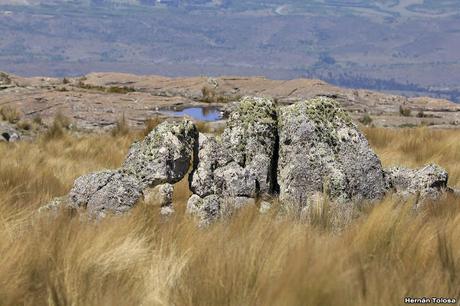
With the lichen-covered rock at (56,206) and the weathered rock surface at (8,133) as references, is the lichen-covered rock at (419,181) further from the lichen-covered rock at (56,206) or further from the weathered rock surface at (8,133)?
the weathered rock surface at (8,133)

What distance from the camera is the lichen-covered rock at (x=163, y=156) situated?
22.2ft

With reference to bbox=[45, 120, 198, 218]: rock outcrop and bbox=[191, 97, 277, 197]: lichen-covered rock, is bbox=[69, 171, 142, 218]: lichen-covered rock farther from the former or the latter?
bbox=[191, 97, 277, 197]: lichen-covered rock

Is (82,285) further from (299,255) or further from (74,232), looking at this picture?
(299,255)

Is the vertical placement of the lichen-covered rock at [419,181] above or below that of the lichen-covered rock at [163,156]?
below

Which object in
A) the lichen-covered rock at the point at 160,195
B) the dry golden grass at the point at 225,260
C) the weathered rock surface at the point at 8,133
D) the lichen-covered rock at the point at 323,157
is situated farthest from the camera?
the weathered rock surface at the point at 8,133

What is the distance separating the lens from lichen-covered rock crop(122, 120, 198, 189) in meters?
6.77

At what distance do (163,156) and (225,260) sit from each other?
2907 millimetres

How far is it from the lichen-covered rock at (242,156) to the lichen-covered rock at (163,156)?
19 cm

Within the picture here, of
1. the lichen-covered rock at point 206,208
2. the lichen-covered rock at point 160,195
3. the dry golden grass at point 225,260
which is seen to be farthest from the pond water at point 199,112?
the dry golden grass at point 225,260

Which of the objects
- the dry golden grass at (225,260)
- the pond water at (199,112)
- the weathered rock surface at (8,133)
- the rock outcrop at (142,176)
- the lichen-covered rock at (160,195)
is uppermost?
the dry golden grass at (225,260)

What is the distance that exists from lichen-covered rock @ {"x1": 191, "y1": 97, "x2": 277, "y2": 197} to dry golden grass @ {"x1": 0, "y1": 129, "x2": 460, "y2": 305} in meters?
0.90

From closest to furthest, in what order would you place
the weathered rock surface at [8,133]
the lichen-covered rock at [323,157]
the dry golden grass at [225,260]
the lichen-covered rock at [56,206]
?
1. the dry golden grass at [225,260]
2. the lichen-covered rock at [56,206]
3. the lichen-covered rock at [323,157]
4. the weathered rock surface at [8,133]

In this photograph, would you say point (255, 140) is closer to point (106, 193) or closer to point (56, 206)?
point (106, 193)

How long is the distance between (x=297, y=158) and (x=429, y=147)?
817cm
